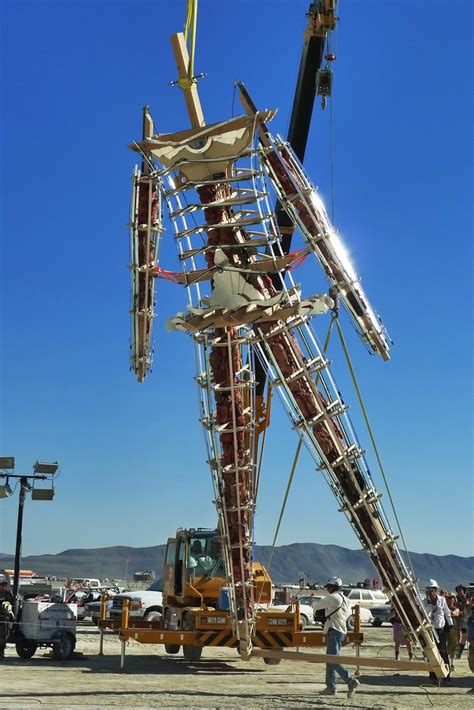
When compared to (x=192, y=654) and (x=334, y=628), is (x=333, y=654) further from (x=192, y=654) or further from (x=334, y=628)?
(x=192, y=654)

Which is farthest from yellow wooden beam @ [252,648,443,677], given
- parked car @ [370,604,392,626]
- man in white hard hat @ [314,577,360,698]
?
parked car @ [370,604,392,626]

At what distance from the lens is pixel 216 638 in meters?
19.4

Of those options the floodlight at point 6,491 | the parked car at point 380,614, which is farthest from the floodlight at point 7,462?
the parked car at point 380,614

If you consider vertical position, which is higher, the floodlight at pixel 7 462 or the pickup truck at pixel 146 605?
the floodlight at pixel 7 462

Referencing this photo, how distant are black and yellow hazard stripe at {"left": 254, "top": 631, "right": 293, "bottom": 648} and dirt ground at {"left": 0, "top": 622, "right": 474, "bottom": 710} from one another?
0.68 metres

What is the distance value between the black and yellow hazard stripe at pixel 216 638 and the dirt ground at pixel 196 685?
66cm

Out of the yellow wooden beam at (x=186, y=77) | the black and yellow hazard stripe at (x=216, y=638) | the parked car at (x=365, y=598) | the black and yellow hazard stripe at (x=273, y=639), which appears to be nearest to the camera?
the yellow wooden beam at (x=186, y=77)

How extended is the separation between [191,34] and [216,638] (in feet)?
41.0

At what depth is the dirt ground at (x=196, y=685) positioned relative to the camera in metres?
14.8

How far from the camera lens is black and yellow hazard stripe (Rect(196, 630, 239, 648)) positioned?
19359mm

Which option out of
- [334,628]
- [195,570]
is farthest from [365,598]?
[334,628]

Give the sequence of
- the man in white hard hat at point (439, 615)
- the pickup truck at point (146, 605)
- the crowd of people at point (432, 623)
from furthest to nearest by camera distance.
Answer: the pickup truck at point (146, 605), the man in white hard hat at point (439, 615), the crowd of people at point (432, 623)

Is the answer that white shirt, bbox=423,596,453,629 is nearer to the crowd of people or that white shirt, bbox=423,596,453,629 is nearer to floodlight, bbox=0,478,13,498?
the crowd of people

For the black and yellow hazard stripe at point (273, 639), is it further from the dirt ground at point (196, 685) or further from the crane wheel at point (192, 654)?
the crane wheel at point (192, 654)
